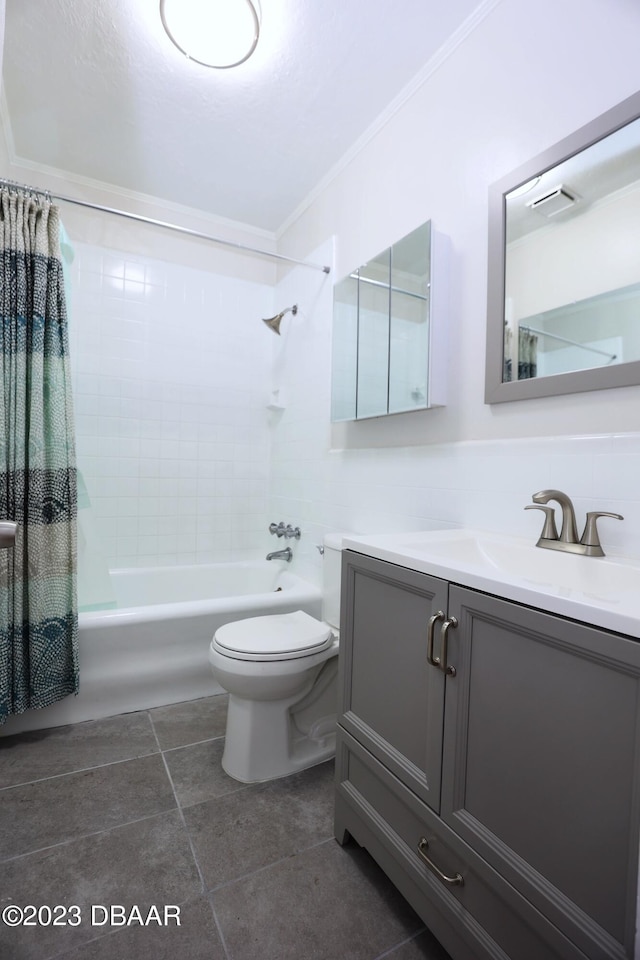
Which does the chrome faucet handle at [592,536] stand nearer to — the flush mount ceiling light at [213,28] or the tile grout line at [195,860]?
the tile grout line at [195,860]

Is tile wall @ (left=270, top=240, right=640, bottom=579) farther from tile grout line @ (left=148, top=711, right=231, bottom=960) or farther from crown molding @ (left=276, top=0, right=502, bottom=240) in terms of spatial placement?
tile grout line @ (left=148, top=711, right=231, bottom=960)

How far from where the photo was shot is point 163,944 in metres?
1.02

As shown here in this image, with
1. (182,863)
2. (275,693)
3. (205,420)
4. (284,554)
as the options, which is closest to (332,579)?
(275,693)

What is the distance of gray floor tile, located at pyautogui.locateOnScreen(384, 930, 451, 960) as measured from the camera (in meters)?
1.01

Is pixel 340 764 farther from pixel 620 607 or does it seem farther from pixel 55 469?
pixel 55 469

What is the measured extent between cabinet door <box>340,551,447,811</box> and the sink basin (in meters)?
0.05

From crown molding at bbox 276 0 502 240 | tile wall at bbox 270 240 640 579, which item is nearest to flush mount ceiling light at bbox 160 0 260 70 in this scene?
crown molding at bbox 276 0 502 240

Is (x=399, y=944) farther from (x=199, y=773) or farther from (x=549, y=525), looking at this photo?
(x=549, y=525)

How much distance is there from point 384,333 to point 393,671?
4.32 ft

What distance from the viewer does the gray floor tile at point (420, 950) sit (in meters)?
1.01

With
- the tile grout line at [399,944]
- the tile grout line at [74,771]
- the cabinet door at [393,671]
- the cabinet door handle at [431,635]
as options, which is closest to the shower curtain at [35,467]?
the tile grout line at [74,771]

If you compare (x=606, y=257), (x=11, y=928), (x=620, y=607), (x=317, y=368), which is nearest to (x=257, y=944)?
(x=11, y=928)

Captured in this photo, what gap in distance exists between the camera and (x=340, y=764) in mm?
1308

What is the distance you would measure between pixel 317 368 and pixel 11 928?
2274mm
